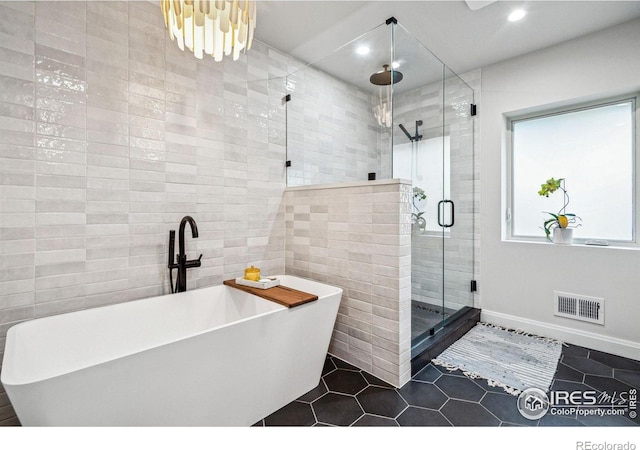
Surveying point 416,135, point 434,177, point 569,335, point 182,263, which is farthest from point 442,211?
point 182,263

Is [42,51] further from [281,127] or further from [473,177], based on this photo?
[473,177]

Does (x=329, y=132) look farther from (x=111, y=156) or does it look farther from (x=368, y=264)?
(x=111, y=156)

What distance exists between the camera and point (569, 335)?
8.39 ft

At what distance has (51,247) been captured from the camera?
164 centimetres

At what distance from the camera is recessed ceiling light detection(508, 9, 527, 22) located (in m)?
2.20

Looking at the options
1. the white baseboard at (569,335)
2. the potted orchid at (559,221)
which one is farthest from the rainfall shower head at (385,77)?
the white baseboard at (569,335)

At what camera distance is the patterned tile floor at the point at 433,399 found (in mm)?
1584

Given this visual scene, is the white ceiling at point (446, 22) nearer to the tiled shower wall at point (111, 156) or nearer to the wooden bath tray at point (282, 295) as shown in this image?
the tiled shower wall at point (111, 156)

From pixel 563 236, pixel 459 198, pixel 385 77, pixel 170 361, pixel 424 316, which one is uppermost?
pixel 385 77

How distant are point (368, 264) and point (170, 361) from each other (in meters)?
1.28

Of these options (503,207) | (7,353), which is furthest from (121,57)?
(503,207)

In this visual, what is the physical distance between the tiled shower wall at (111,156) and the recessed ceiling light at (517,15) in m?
2.03

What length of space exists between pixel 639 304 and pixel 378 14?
3.00 metres
